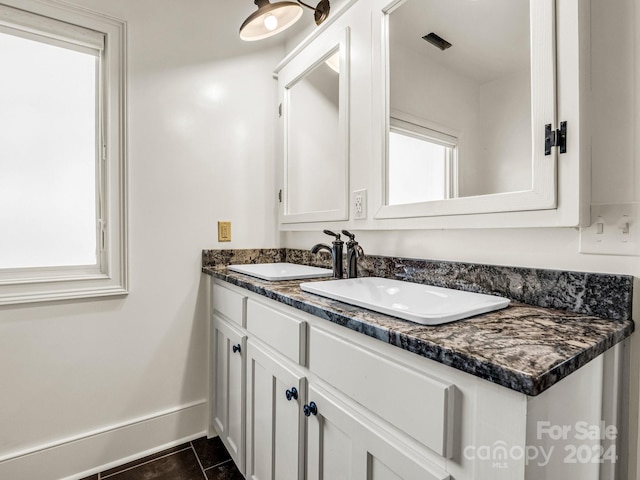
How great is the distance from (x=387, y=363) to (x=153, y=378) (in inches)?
57.5

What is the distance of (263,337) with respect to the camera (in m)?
1.21

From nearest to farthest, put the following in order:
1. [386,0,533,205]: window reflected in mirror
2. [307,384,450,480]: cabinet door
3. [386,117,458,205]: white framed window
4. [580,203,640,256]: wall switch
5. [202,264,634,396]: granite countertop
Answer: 1. [202,264,634,396]: granite countertop
2. [307,384,450,480]: cabinet door
3. [580,203,640,256]: wall switch
4. [386,0,533,205]: window reflected in mirror
5. [386,117,458,205]: white framed window

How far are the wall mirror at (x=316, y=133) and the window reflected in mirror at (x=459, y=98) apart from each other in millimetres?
289

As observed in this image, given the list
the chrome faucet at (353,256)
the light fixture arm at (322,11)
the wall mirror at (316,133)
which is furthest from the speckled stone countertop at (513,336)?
the light fixture arm at (322,11)

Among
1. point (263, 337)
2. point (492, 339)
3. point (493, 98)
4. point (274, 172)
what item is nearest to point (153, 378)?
point (263, 337)

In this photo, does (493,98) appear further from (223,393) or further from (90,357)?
(90,357)

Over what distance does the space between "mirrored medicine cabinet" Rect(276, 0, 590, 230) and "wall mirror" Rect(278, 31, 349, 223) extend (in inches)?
0.4

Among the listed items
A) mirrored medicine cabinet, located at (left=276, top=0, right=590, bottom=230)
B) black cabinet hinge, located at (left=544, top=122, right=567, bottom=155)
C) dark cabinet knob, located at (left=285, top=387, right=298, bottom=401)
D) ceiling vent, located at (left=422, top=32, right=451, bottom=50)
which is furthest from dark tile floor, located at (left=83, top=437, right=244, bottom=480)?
ceiling vent, located at (left=422, top=32, right=451, bottom=50)

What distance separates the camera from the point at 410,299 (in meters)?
1.04

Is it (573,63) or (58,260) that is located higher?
(573,63)

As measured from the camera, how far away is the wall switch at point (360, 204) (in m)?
1.41

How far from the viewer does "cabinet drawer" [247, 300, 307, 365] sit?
983 millimetres

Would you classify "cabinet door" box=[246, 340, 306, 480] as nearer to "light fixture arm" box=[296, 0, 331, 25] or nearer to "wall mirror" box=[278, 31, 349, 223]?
"wall mirror" box=[278, 31, 349, 223]

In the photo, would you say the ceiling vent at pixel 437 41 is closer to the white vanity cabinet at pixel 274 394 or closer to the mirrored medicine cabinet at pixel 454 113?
the mirrored medicine cabinet at pixel 454 113
